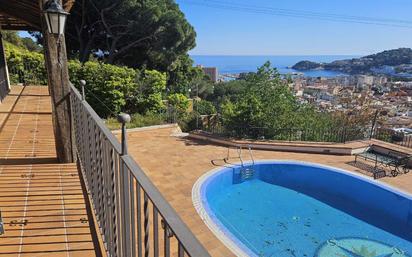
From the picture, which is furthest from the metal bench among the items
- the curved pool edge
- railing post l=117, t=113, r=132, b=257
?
railing post l=117, t=113, r=132, b=257

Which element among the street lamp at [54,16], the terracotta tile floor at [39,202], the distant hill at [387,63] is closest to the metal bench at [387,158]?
the terracotta tile floor at [39,202]

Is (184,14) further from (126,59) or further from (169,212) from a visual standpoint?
(169,212)

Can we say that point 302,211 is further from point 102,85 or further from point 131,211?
point 102,85

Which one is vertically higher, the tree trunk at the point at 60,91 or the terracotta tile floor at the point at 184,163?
the tree trunk at the point at 60,91

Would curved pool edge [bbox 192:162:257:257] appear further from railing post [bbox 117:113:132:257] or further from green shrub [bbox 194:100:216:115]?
green shrub [bbox 194:100:216:115]

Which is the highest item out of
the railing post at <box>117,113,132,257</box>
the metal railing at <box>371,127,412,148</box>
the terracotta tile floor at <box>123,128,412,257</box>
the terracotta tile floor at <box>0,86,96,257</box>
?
the railing post at <box>117,113,132,257</box>

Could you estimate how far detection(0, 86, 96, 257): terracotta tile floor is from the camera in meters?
2.46

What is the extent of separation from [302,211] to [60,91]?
5.40 metres

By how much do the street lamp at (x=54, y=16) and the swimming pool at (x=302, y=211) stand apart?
3.67m

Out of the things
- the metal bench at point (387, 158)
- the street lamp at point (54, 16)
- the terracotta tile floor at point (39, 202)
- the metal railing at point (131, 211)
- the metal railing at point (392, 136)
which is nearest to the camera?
the metal railing at point (131, 211)

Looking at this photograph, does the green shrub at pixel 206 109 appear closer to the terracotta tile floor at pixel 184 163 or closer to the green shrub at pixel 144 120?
the green shrub at pixel 144 120

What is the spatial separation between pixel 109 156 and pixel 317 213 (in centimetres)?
606

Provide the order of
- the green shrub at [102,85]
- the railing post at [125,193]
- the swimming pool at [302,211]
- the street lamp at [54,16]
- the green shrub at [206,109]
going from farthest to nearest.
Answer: the green shrub at [206,109], the green shrub at [102,85], the swimming pool at [302,211], the street lamp at [54,16], the railing post at [125,193]

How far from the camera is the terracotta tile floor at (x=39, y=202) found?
2.46 metres
